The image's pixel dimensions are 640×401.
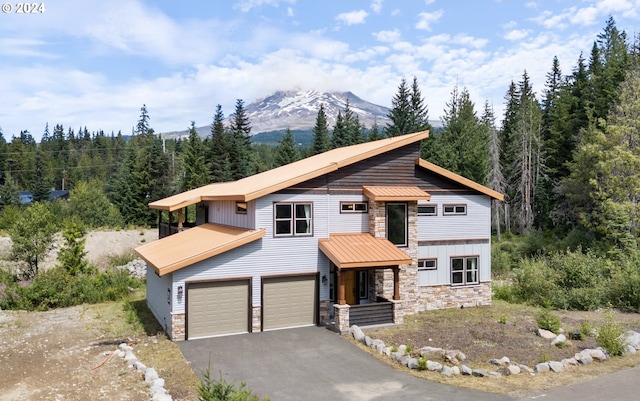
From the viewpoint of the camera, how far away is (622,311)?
1944 centimetres

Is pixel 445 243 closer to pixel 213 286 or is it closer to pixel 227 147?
pixel 213 286

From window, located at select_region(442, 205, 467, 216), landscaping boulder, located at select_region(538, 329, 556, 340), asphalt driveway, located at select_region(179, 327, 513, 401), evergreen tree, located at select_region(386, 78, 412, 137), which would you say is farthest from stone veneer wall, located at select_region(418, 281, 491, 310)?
evergreen tree, located at select_region(386, 78, 412, 137)

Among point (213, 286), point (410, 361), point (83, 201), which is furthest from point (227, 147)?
point (410, 361)

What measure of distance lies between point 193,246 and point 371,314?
6.91 meters

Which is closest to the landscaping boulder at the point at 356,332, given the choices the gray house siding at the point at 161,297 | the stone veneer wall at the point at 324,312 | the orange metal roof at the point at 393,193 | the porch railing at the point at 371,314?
the porch railing at the point at 371,314

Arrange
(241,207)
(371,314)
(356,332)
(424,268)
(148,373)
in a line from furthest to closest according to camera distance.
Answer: (424,268) < (241,207) < (371,314) < (356,332) < (148,373)

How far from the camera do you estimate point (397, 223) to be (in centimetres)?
1914

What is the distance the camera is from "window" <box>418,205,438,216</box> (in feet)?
66.6

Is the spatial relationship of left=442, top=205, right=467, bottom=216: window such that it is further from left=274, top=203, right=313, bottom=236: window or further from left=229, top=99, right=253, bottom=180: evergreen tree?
left=229, top=99, right=253, bottom=180: evergreen tree

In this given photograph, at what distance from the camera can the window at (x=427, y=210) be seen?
2030 centimetres

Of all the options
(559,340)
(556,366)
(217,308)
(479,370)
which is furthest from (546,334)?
(217,308)

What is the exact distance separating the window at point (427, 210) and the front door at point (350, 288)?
417 cm

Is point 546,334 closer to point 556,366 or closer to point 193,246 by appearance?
point 556,366

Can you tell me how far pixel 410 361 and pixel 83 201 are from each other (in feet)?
159
